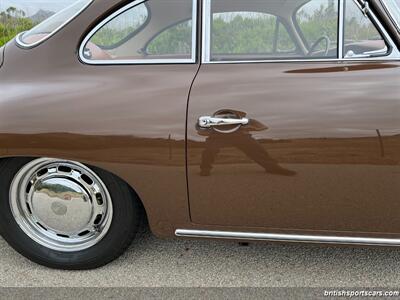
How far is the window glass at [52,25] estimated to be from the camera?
8.04ft

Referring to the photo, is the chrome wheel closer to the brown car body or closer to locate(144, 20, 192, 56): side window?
the brown car body

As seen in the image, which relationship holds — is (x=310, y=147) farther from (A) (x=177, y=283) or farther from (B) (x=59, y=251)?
(B) (x=59, y=251)

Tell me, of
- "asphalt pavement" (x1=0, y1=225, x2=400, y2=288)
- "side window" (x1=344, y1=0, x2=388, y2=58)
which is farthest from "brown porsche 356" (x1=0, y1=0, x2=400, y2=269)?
"asphalt pavement" (x1=0, y1=225, x2=400, y2=288)

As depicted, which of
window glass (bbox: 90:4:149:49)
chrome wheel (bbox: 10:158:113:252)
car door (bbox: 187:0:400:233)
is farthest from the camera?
chrome wheel (bbox: 10:158:113:252)

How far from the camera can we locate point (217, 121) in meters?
2.20

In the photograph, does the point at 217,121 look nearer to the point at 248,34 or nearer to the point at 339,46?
the point at 248,34

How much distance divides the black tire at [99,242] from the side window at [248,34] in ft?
2.86

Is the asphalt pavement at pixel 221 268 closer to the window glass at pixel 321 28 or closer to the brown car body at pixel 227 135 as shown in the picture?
the brown car body at pixel 227 135

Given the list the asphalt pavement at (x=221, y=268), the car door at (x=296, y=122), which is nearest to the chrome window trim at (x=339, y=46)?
the car door at (x=296, y=122)

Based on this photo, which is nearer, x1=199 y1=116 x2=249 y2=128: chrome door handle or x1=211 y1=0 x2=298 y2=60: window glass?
x1=199 y1=116 x2=249 y2=128: chrome door handle

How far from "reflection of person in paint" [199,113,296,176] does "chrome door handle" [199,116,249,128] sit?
2 centimetres

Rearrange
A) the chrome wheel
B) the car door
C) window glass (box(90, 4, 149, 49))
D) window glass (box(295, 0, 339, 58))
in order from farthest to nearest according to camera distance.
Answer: the chrome wheel, window glass (box(90, 4, 149, 49)), window glass (box(295, 0, 339, 58)), the car door

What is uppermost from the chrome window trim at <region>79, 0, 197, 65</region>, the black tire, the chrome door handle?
the chrome window trim at <region>79, 0, 197, 65</region>

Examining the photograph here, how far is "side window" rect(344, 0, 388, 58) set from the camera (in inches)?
87.5
